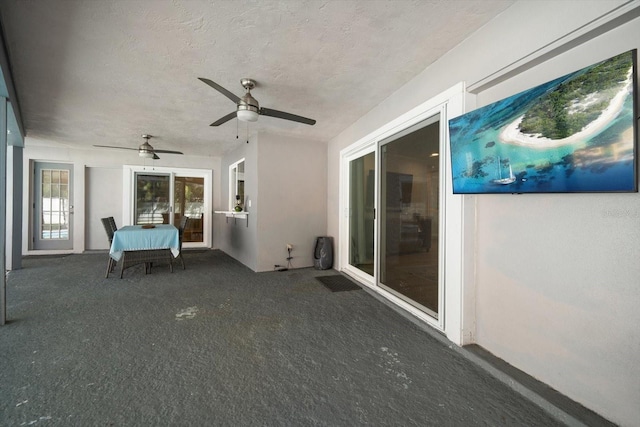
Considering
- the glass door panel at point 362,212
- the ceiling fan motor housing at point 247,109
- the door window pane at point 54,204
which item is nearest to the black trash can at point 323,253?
the glass door panel at point 362,212

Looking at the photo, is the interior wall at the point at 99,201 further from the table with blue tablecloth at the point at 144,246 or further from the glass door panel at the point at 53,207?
the table with blue tablecloth at the point at 144,246

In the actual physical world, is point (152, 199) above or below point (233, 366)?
above

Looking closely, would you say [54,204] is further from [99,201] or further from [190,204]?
[190,204]

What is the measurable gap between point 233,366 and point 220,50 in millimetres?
2638

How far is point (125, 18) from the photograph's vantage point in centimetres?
192

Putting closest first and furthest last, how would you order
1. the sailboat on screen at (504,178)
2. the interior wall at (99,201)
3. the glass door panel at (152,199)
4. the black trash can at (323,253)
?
1. the sailboat on screen at (504,178)
2. the black trash can at (323,253)
3. the interior wall at (99,201)
4. the glass door panel at (152,199)

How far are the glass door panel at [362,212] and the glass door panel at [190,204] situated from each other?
4.76 metres

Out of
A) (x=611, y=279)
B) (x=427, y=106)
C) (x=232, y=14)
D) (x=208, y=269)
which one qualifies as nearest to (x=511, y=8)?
(x=427, y=106)

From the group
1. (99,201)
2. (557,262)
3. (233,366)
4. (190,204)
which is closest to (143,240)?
(190,204)

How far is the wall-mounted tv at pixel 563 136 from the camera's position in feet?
4.07

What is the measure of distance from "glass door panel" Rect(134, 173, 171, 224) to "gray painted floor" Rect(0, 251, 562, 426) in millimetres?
3548

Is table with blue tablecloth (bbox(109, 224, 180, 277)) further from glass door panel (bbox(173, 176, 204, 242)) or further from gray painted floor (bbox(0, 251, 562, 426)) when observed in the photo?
glass door panel (bbox(173, 176, 204, 242))

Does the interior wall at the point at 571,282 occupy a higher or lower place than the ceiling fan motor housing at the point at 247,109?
lower

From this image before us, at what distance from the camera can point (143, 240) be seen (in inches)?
167
